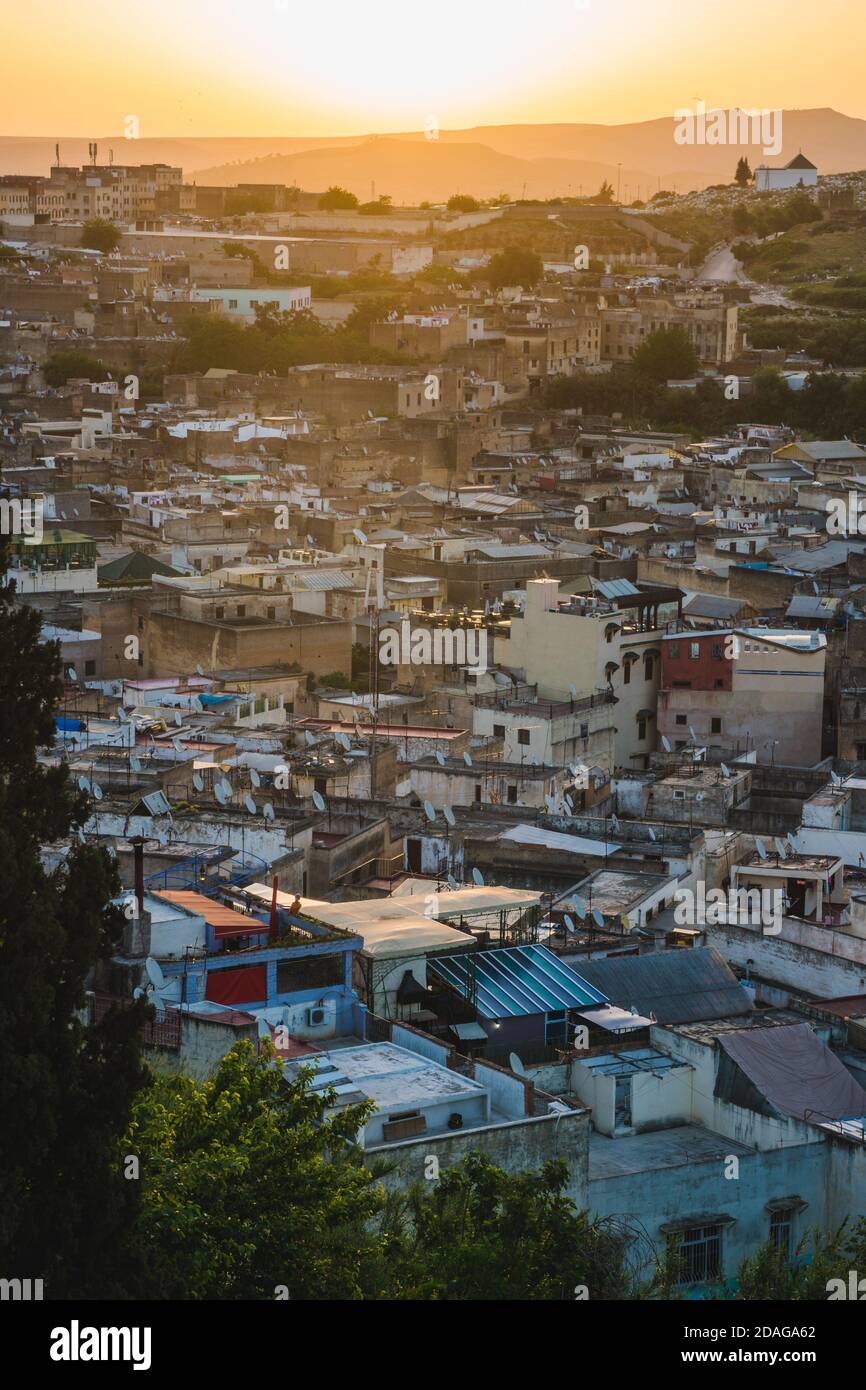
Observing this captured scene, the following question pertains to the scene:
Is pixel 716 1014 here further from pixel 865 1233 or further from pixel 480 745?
pixel 480 745

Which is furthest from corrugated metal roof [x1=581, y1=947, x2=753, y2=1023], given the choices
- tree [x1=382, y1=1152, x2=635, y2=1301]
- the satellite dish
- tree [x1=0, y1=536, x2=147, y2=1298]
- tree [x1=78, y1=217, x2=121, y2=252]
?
tree [x1=78, y1=217, x2=121, y2=252]

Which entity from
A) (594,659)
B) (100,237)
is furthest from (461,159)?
(594,659)

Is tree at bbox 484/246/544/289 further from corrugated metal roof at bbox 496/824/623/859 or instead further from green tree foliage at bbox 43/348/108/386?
corrugated metal roof at bbox 496/824/623/859

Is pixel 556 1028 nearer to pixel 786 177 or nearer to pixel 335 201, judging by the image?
pixel 335 201

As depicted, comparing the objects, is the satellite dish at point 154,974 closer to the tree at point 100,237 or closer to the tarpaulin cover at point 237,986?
the tarpaulin cover at point 237,986

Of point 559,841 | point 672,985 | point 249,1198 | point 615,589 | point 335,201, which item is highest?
point 335,201

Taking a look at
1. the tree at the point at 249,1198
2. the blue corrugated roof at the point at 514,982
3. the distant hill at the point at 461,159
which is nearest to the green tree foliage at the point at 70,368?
the blue corrugated roof at the point at 514,982
